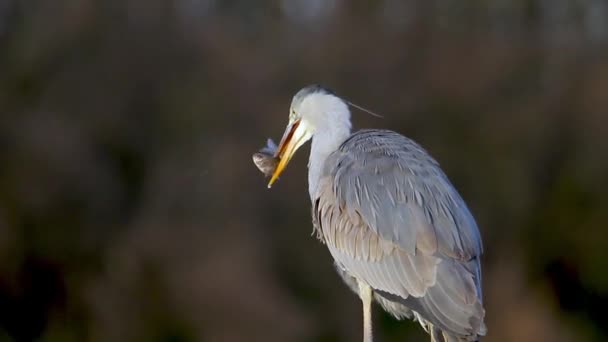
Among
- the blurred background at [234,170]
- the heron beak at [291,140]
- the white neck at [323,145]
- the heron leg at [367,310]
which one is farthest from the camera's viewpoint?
the blurred background at [234,170]

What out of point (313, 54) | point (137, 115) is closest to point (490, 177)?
point (313, 54)

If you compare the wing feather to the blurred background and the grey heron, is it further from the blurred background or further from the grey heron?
the blurred background

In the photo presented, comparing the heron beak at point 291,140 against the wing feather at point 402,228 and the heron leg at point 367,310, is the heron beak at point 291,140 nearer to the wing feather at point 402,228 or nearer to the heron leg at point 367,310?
the wing feather at point 402,228

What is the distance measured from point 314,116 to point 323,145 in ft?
0.55

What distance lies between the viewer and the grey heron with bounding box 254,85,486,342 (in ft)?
17.5

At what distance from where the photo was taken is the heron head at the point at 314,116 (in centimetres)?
620

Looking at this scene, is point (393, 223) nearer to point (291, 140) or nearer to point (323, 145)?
point (323, 145)

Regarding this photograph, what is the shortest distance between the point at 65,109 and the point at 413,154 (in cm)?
556

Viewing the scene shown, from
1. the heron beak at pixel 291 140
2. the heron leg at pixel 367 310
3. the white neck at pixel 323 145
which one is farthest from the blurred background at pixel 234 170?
the heron leg at pixel 367 310

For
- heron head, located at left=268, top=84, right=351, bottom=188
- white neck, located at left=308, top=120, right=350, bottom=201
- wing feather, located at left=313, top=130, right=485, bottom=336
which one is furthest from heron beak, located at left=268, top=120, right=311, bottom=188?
wing feather, located at left=313, top=130, right=485, bottom=336

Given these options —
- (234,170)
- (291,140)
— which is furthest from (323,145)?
(234,170)

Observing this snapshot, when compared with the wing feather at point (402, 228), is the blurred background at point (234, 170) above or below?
below

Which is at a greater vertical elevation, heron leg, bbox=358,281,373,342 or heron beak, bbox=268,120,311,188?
heron beak, bbox=268,120,311,188

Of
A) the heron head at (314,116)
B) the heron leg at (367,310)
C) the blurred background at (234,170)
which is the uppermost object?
the heron head at (314,116)
